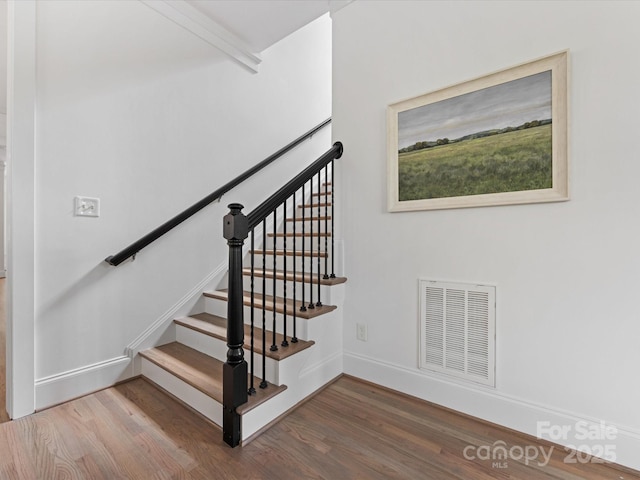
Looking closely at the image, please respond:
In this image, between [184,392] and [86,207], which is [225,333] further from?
[86,207]

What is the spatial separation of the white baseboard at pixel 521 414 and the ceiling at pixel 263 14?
2589 mm

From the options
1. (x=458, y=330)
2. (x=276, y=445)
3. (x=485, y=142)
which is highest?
(x=485, y=142)

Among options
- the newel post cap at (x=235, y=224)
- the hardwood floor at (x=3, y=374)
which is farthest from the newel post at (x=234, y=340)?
the hardwood floor at (x=3, y=374)

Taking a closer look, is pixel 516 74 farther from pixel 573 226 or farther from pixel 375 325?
pixel 375 325

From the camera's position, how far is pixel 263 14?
7.80ft

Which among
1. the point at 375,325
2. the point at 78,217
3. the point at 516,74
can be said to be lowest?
the point at 375,325

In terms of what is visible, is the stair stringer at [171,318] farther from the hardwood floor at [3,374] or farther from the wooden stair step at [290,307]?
the hardwood floor at [3,374]

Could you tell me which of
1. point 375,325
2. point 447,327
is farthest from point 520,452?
point 375,325

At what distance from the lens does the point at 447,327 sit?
1.72m

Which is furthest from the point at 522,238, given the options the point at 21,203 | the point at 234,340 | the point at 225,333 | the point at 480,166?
the point at 21,203

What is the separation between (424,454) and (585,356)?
2.75 ft

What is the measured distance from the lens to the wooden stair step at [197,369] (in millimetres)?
1517

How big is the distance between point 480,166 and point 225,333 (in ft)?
5.95

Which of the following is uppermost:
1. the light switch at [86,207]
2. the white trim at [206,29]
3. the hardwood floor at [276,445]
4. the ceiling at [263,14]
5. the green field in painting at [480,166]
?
the ceiling at [263,14]
